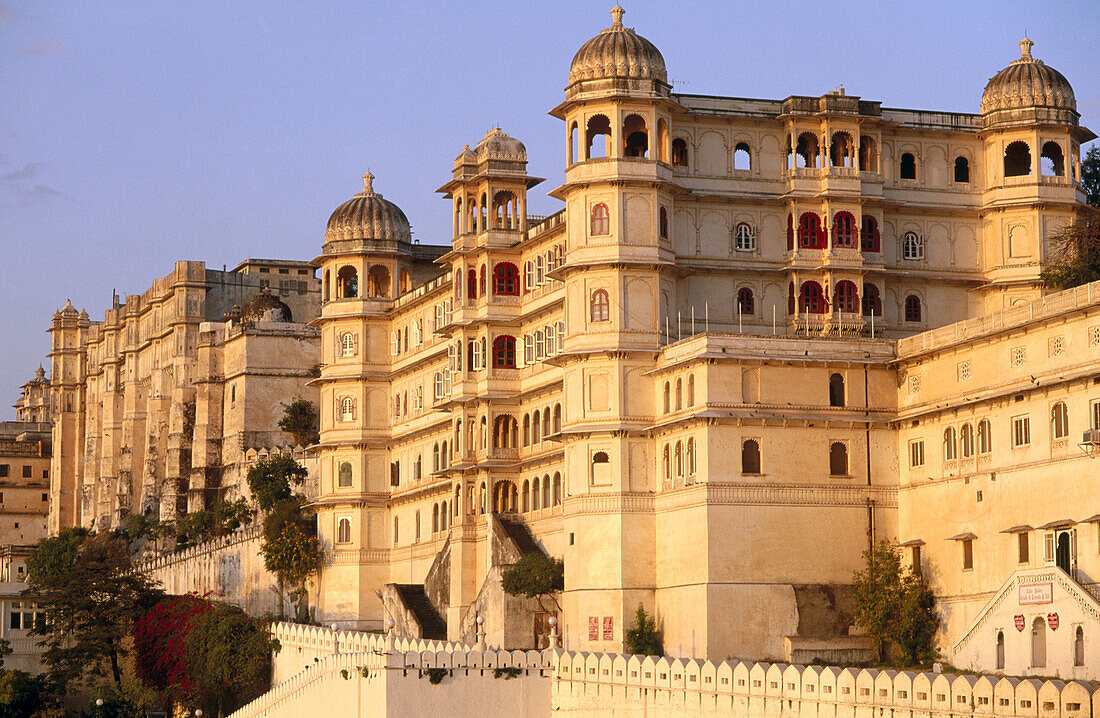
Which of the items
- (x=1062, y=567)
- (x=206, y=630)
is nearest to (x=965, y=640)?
(x=1062, y=567)

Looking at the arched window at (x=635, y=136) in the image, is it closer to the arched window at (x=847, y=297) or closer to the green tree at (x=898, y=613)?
the arched window at (x=847, y=297)

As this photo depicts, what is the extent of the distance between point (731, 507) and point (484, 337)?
61.2 feet

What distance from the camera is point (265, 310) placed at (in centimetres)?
12494

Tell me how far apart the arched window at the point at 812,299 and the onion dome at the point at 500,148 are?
47.6 feet

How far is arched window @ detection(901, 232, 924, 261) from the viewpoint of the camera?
241 ft

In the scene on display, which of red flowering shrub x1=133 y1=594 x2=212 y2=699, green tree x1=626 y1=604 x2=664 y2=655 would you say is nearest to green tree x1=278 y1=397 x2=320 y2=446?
red flowering shrub x1=133 y1=594 x2=212 y2=699

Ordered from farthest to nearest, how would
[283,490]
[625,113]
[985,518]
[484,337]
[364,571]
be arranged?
[283,490] → [364,571] → [484,337] → [625,113] → [985,518]

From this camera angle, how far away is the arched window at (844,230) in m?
71.5

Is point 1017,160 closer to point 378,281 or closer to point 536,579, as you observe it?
point 536,579

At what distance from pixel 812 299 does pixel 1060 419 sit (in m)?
15.9

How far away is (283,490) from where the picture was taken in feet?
343

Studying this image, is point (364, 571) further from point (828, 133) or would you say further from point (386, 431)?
point (828, 133)

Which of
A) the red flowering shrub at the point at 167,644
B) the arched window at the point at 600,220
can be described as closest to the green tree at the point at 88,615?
the red flowering shrub at the point at 167,644

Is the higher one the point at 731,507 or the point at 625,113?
the point at 625,113
